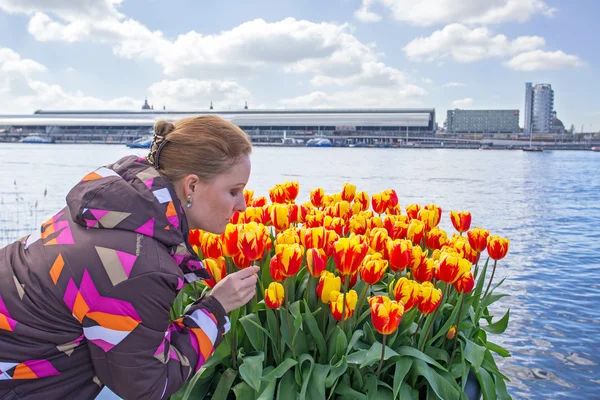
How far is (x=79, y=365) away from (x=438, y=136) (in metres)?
87.8

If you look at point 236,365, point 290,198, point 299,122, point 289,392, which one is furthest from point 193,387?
point 299,122

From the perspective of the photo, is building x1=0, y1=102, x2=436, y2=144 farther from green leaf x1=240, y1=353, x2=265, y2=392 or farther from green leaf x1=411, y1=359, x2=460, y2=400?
green leaf x1=240, y1=353, x2=265, y2=392

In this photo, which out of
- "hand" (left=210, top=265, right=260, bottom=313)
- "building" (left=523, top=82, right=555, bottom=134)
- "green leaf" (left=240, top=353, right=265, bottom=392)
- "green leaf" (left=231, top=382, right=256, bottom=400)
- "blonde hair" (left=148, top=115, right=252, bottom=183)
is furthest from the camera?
"building" (left=523, top=82, right=555, bottom=134)

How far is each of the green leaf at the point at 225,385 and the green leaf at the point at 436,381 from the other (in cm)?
58

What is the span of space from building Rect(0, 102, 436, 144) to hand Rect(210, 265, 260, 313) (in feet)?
248

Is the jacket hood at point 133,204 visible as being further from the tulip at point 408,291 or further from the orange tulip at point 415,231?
the orange tulip at point 415,231

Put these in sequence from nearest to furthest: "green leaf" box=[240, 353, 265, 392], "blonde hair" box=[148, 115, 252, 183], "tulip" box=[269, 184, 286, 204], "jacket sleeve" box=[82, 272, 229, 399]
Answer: "jacket sleeve" box=[82, 272, 229, 399] < "blonde hair" box=[148, 115, 252, 183] < "green leaf" box=[240, 353, 265, 392] < "tulip" box=[269, 184, 286, 204]

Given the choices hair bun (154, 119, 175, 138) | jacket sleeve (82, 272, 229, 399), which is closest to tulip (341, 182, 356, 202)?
hair bun (154, 119, 175, 138)

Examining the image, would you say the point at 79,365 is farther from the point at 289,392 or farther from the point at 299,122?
the point at 299,122

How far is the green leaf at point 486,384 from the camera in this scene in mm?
1954

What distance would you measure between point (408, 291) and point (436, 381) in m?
0.35

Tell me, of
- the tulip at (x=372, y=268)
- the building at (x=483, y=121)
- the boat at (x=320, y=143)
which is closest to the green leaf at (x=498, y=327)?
the tulip at (x=372, y=268)

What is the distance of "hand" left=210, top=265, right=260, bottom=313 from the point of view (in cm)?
151

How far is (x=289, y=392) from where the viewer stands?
1718 millimetres
